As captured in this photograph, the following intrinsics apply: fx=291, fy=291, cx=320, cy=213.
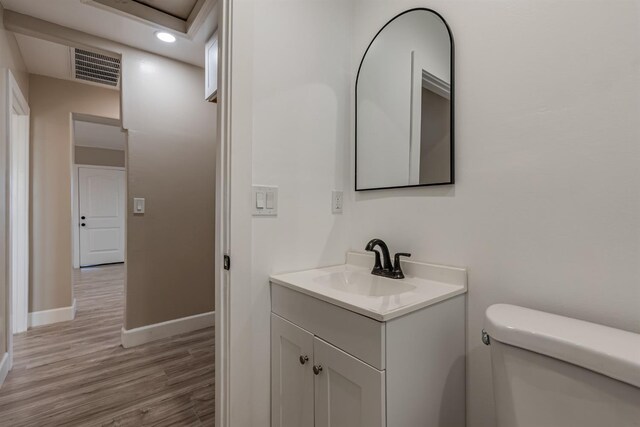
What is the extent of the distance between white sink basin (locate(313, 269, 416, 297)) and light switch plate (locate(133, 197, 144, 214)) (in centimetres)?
190

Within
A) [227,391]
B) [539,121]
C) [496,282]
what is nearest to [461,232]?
[496,282]

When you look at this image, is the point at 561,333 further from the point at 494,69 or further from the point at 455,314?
the point at 494,69

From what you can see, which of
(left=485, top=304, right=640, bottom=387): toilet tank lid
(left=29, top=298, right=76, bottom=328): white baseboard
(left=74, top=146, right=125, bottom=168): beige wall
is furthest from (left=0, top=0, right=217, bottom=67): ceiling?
(left=74, top=146, right=125, bottom=168): beige wall

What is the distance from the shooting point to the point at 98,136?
4.94 metres

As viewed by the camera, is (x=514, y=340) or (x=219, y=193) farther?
(x=219, y=193)

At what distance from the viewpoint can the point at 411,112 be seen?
4.31 ft

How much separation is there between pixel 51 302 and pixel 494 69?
395 cm

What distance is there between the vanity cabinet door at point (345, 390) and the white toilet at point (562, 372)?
1.09ft

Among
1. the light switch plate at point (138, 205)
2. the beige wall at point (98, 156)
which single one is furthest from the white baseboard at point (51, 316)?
the beige wall at point (98, 156)

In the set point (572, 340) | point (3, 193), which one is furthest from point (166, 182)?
point (572, 340)

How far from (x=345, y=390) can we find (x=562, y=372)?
58 centimetres

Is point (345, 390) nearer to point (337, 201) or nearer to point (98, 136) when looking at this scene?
point (337, 201)

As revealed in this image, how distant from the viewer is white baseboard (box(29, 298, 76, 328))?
273 cm

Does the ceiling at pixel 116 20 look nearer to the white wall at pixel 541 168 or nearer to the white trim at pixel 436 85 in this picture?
the white trim at pixel 436 85
